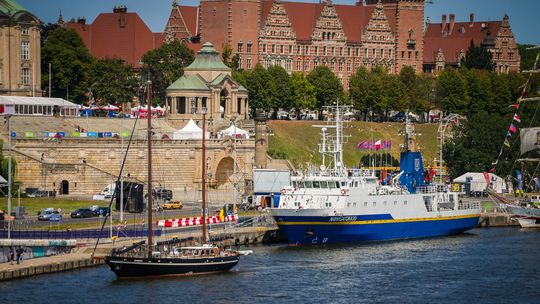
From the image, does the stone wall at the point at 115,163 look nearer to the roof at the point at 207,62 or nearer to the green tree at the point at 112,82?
the roof at the point at 207,62

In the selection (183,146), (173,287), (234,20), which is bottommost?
(173,287)

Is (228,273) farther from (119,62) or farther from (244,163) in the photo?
(119,62)

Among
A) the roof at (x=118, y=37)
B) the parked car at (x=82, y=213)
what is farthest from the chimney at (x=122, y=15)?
the parked car at (x=82, y=213)

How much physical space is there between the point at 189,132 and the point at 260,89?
Answer: 38734mm

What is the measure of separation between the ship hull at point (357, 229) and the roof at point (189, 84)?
47.1m

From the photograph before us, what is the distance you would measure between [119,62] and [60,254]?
83329mm

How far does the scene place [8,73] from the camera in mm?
157500

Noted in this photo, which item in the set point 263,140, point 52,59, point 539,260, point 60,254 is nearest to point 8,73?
point 52,59

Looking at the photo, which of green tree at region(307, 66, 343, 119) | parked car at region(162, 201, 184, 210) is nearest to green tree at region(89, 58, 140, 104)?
green tree at region(307, 66, 343, 119)

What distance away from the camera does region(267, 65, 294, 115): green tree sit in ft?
625

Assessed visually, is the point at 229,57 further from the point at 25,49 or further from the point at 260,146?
the point at 260,146

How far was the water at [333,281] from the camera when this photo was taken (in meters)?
89.9

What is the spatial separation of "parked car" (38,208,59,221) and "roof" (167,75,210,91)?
49146 mm

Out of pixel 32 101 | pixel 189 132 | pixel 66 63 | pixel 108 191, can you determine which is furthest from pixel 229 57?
pixel 108 191
